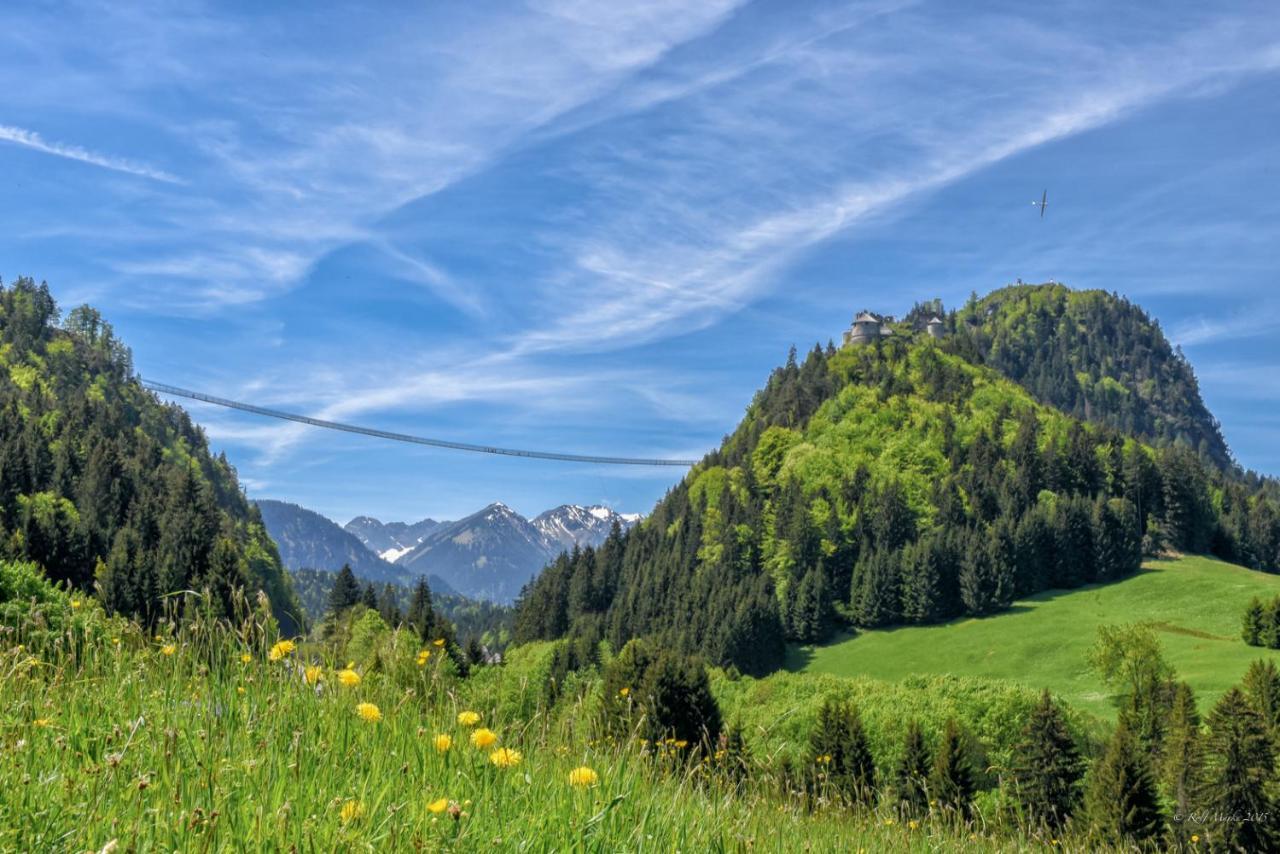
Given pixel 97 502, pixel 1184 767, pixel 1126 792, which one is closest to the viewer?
pixel 1126 792

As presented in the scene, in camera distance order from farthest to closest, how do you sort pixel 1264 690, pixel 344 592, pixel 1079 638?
1. pixel 344 592
2. pixel 1079 638
3. pixel 1264 690

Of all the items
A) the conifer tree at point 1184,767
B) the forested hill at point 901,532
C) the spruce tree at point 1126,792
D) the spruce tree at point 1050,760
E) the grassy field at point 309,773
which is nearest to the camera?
the grassy field at point 309,773

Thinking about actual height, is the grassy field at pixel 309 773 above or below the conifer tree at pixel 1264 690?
above

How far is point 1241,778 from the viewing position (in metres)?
36.6

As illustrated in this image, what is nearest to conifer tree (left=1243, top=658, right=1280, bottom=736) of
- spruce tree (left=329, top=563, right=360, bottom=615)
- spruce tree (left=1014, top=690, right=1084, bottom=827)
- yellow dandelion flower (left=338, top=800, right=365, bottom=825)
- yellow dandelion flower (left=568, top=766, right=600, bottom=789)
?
spruce tree (left=1014, top=690, right=1084, bottom=827)

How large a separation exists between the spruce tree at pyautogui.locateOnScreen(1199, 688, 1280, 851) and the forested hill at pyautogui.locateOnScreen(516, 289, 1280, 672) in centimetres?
9996

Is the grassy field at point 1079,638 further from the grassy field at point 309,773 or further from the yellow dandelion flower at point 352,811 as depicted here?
the yellow dandelion flower at point 352,811

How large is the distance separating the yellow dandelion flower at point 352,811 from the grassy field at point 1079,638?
8788 centimetres

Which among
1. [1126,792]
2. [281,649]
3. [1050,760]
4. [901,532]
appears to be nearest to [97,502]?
[901,532]

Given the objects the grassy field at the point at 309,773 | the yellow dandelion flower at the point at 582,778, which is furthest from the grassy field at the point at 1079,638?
the yellow dandelion flower at the point at 582,778

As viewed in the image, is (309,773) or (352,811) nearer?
(352,811)

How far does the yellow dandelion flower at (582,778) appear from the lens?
14.3 ft

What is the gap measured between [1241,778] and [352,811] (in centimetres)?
4373

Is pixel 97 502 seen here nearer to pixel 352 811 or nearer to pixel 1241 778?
pixel 1241 778
